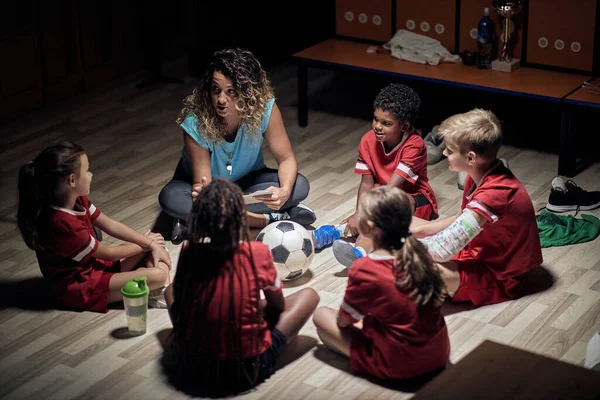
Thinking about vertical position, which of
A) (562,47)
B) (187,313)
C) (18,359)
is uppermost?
(562,47)

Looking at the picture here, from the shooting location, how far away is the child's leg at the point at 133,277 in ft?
11.8

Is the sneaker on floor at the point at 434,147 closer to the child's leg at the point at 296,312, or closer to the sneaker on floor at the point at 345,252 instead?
the sneaker on floor at the point at 345,252

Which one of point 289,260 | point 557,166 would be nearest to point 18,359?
point 289,260

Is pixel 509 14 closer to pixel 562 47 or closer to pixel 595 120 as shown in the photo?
pixel 562 47

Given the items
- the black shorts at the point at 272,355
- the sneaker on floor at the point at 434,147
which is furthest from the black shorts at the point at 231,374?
the sneaker on floor at the point at 434,147

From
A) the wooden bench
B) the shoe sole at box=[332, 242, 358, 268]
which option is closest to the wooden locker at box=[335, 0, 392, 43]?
the wooden bench

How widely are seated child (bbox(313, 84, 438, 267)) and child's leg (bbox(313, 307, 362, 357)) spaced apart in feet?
2.01

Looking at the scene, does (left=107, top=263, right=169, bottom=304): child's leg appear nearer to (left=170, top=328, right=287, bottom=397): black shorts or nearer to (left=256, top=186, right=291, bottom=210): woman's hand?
(left=170, top=328, right=287, bottom=397): black shorts

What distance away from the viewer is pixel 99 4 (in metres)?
6.17

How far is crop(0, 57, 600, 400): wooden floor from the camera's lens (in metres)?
3.22

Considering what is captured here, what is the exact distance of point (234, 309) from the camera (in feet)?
9.80

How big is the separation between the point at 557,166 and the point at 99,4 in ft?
10.3

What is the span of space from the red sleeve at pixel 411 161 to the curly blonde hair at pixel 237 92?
25.3 inches

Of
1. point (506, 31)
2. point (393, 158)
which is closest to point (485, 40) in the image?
point (506, 31)
